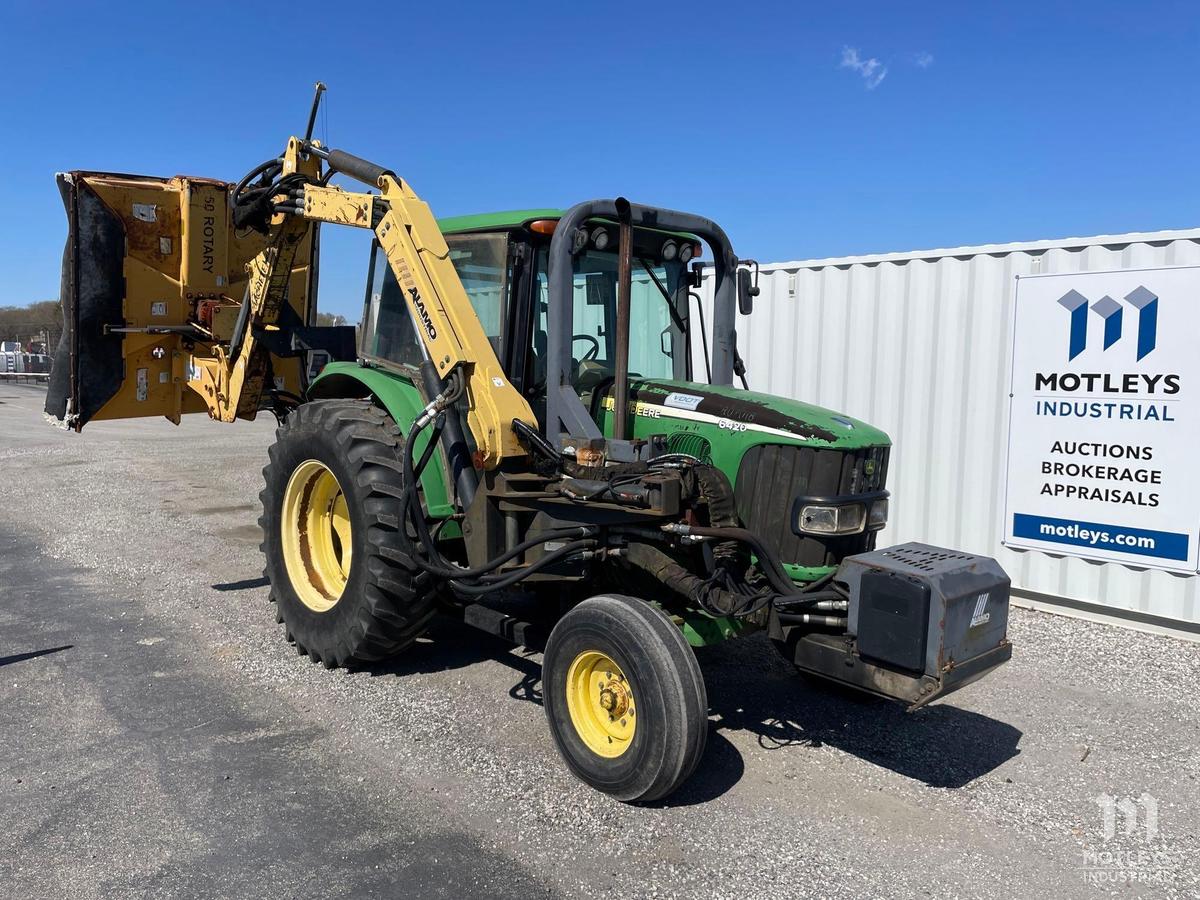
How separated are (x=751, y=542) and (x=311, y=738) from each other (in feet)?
7.55

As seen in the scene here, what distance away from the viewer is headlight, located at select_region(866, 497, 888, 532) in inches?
168

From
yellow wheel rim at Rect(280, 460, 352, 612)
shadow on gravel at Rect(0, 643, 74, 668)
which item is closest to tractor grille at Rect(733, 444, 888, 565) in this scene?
yellow wheel rim at Rect(280, 460, 352, 612)

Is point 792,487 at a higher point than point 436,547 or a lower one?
higher

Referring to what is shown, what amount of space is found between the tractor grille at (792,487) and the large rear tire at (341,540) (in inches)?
70.0

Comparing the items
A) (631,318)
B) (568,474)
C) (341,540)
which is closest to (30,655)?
(341,540)

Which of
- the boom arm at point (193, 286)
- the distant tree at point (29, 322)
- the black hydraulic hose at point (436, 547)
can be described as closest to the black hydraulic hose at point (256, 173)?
the boom arm at point (193, 286)

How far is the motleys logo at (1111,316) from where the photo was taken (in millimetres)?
6367

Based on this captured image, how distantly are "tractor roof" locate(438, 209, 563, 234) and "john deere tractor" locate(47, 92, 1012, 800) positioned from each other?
20 millimetres

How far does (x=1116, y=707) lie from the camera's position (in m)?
5.17

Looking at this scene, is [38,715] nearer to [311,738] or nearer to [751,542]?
[311,738]

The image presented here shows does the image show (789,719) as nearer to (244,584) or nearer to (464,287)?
(464,287)

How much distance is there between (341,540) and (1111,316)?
5564mm

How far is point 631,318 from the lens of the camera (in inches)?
199

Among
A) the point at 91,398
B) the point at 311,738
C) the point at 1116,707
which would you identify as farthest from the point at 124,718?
the point at 1116,707
